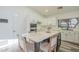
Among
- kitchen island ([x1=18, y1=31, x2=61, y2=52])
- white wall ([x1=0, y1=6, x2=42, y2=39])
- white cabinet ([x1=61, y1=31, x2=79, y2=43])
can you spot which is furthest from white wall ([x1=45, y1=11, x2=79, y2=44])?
white wall ([x1=0, y1=6, x2=42, y2=39])

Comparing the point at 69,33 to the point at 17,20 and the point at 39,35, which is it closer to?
the point at 39,35

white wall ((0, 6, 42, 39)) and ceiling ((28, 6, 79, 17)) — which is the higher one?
ceiling ((28, 6, 79, 17))

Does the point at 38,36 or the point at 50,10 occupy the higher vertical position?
the point at 50,10

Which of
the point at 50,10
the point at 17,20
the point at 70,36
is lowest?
the point at 70,36

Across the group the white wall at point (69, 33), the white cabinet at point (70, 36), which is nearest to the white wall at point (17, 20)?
the white wall at point (69, 33)

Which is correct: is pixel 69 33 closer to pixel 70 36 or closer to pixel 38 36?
pixel 70 36

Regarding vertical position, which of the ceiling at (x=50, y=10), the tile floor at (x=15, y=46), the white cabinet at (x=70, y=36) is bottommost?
the tile floor at (x=15, y=46)

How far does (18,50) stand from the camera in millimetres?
2381

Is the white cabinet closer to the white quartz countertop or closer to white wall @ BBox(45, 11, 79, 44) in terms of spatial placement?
white wall @ BBox(45, 11, 79, 44)

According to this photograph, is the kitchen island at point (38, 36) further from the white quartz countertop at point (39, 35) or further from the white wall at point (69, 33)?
the white wall at point (69, 33)

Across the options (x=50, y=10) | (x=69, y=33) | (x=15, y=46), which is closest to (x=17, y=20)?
(x=15, y=46)
